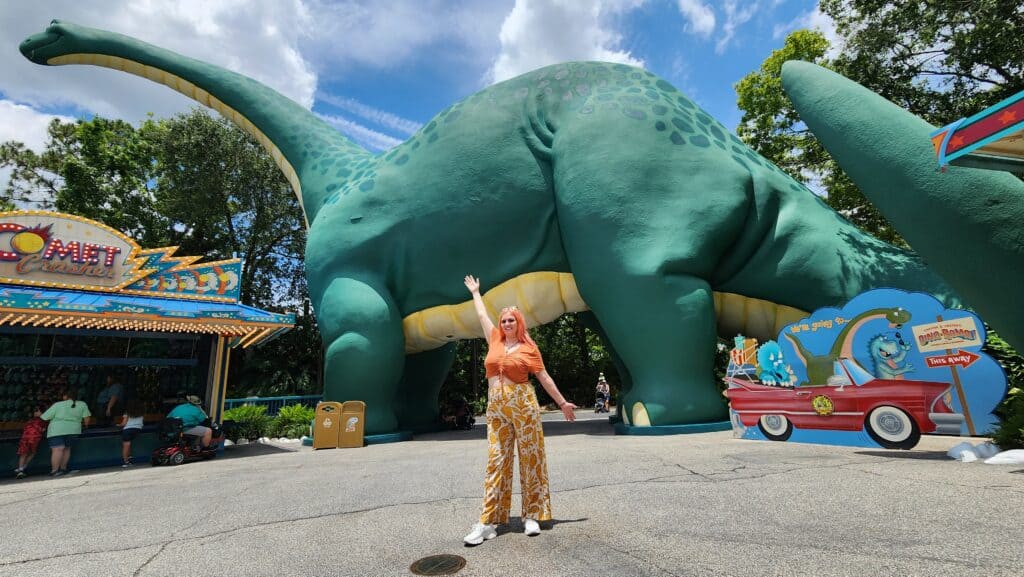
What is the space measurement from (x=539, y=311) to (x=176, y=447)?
5207 millimetres

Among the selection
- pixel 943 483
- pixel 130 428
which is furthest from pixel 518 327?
pixel 130 428

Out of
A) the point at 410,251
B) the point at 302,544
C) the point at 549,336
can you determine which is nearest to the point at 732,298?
the point at 410,251

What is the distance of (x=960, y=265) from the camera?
3615mm

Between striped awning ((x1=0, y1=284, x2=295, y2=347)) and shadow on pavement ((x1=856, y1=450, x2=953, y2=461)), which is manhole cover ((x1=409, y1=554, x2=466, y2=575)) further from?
striped awning ((x1=0, y1=284, x2=295, y2=347))

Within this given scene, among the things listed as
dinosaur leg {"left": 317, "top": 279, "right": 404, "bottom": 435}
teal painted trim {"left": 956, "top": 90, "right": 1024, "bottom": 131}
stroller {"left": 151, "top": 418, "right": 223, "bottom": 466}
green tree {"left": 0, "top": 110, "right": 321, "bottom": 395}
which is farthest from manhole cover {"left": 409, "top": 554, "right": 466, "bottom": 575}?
green tree {"left": 0, "top": 110, "right": 321, "bottom": 395}

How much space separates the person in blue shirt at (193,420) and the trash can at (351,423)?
1838 mm

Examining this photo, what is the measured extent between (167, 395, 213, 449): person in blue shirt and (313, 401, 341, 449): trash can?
1481mm

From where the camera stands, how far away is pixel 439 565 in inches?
87.0

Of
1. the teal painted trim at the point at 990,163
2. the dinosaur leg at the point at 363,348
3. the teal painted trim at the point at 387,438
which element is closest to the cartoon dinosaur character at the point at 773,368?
the teal painted trim at the point at 990,163

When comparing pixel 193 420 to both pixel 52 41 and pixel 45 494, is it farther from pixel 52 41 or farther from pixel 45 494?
pixel 52 41

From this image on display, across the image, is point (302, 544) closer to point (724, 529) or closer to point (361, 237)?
point (724, 529)

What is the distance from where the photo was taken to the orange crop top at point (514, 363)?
2.72m

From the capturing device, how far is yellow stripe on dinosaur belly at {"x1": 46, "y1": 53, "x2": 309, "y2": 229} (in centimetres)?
1035

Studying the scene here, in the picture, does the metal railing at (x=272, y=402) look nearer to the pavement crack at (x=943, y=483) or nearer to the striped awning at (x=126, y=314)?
the striped awning at (x=126, y=314)
